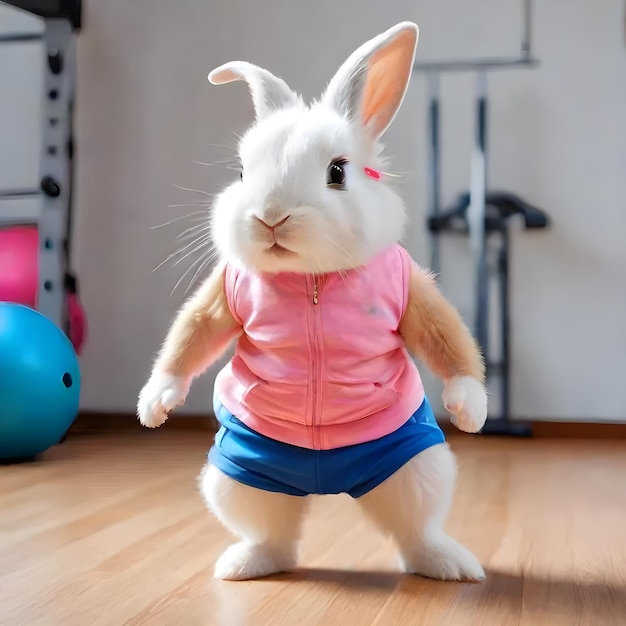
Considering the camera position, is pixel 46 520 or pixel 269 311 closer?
pixel 269 311

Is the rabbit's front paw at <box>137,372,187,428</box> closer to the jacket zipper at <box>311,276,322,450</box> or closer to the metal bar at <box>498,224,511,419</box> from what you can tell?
the jacket zipper at <box>311,276,322,450</box>

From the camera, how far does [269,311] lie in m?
1.11

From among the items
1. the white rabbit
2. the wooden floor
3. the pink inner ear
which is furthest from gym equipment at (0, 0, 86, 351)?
the pink inner ear

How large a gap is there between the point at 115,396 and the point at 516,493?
1617 millimetres

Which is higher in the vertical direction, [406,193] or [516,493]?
[406,193]

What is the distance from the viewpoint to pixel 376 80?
117 centimetres

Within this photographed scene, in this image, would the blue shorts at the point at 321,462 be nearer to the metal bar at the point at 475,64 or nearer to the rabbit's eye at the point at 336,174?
the rabbit's eye at the point at 336,174

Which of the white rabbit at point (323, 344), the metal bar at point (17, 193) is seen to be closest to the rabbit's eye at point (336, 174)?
the white rabbit at point (323, 344)

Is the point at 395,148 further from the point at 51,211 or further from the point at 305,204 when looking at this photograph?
the point at 305,204

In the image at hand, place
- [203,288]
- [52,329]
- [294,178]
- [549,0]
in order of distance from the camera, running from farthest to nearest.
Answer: [549,0], [52,329], [203,288], [294,178]

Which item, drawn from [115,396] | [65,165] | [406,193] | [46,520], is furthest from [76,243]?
[46,520]

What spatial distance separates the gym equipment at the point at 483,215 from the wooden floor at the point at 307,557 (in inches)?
26.5

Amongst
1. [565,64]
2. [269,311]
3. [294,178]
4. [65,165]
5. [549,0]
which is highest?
[549,0]

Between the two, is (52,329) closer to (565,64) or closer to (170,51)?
(170,51)
